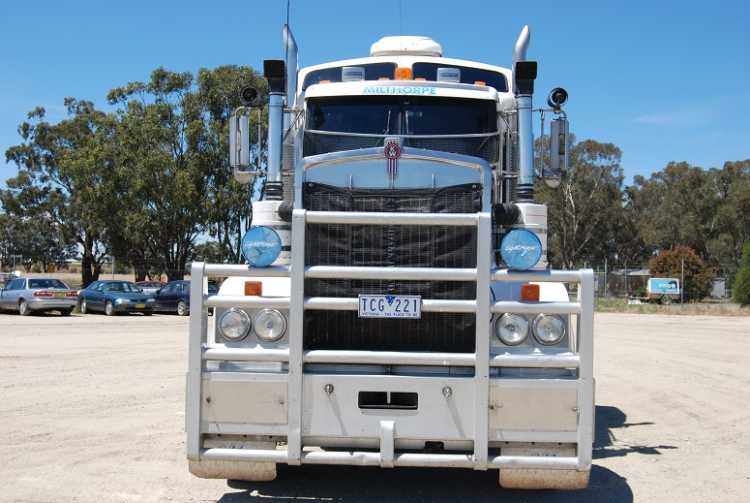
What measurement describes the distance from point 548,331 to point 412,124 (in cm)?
260

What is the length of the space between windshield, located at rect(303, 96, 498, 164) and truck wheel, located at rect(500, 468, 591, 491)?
2.95 m

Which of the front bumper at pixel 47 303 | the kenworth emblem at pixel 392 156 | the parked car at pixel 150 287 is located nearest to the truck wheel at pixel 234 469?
the kenworth emblem at pixel 392 156

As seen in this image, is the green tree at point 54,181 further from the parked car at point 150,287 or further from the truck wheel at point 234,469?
the truck wheel at point 234,469

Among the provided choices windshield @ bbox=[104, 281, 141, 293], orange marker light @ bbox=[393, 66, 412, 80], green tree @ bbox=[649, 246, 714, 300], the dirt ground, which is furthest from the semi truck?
green tree @ bbox=[649, 246, 714, 300]

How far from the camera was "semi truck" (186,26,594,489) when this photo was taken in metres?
5.03

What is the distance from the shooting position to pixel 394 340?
546 cm

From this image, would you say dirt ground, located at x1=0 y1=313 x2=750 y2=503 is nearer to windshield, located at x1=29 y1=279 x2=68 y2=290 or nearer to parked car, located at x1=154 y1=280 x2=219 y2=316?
windshield, located at x1=29 y1=279 x2=68 y2=290

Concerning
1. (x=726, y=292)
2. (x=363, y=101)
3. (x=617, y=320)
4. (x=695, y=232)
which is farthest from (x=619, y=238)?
(x=363, y=101)

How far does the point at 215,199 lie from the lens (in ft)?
142

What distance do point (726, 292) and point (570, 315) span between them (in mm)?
55867

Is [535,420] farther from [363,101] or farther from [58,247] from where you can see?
[58,247]

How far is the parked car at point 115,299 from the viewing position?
3091 centimetres

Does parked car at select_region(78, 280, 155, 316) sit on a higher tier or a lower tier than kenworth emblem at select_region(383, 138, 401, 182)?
lower

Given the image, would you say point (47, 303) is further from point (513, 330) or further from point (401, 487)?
point (513, 330)
